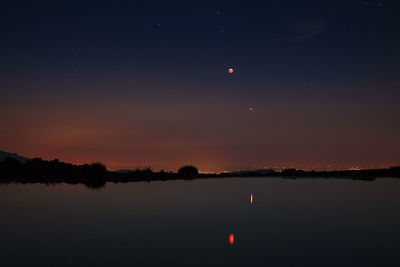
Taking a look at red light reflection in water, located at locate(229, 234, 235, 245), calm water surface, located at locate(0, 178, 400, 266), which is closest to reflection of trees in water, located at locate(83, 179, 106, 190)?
calm water surface, located at locate(0, 178, 400, 266)

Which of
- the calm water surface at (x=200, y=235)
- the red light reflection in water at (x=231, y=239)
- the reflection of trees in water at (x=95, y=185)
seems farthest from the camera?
the reflection of trees in water at (x=95, y=185)

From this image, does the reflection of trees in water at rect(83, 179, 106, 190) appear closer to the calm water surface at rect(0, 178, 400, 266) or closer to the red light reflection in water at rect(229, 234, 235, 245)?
the calm water surface at rect(0, 178, 400, 266)

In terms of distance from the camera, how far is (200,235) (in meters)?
14.5

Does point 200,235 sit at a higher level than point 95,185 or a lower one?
lower

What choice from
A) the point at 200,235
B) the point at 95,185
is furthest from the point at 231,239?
the point at 95,185

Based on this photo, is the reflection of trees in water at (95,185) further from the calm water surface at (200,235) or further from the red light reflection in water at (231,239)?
the red light reflection in water at (231,239)

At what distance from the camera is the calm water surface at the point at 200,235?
424 inches

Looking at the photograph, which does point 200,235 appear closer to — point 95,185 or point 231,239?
point 231,239

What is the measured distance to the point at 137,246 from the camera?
12.5 m

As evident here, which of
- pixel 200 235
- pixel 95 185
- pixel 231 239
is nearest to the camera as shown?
pixel 231 239

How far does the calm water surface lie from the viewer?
35.3 ft

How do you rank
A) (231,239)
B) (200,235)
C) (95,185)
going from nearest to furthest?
(231,239) → (200,235) → (95,185)

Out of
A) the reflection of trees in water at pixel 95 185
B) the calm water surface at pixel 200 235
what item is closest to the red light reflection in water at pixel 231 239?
the calm water surface at pixel 200 235

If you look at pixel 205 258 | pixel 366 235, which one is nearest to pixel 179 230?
pixel 205 258
